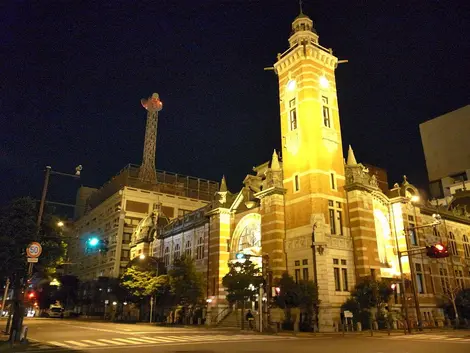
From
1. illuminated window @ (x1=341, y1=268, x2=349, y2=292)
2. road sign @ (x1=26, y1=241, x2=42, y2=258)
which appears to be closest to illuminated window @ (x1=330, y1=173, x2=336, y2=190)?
illuminated window @ (x1=341, y1=268, x2=349, y2=292)

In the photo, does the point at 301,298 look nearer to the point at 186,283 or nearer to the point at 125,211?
the point at 186,283

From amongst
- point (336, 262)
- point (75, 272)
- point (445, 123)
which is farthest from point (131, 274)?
point (445, 123)

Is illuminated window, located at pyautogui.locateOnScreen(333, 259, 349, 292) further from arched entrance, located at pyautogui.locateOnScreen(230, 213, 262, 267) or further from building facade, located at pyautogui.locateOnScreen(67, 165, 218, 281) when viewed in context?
building facade, located at pyautogui.locateOnScreen(67, 165, 218, 281)

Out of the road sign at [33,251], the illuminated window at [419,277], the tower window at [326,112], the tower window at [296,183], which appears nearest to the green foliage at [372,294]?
the illuminated window at [419,277]

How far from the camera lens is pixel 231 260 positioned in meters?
41.6

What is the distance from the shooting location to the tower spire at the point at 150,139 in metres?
82.1

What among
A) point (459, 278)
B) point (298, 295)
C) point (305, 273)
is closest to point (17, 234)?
point (298, 295)

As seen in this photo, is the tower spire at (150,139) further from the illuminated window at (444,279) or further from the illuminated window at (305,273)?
the illuminated window at (444,279)

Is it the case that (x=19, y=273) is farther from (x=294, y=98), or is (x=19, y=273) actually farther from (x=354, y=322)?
(x=294, y=98)

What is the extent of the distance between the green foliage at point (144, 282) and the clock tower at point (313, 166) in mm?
16098

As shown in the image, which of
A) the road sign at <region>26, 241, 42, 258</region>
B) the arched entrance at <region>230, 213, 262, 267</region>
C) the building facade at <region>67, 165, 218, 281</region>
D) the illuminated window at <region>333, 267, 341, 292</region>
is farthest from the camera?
the building facade at <region>67, 165, 218, 281</region>

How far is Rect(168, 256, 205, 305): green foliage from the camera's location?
39844 mm

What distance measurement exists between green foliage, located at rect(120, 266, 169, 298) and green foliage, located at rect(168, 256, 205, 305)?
1912 millimetres

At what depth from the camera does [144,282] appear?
43906mm
